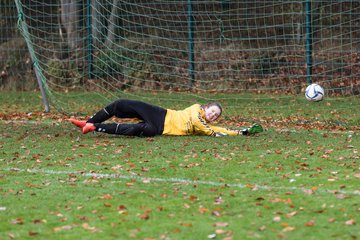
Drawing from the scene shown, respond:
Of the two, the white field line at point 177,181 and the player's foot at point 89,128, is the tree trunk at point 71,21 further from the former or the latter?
the white field line at point 177,181

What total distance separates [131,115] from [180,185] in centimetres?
359

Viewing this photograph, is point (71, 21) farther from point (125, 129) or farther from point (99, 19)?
point (125, 129)

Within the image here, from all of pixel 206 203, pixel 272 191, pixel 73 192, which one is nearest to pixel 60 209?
pixel 73 192

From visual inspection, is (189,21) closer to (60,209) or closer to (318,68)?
(318,68)

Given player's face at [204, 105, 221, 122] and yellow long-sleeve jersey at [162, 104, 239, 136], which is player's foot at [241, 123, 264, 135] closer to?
yellow long-sleeve jersey at [162, 104, 239, 136]

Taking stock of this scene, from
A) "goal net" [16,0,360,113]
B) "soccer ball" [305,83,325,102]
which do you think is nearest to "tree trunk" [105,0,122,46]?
"goal net" [16,0,360,113]

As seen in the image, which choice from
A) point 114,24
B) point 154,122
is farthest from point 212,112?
point 114,24

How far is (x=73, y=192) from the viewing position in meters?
7.68

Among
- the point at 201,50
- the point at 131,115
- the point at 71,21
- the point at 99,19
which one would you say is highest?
the point at 71,21

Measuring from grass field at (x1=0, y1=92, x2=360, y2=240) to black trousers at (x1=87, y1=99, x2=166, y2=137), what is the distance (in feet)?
0.52

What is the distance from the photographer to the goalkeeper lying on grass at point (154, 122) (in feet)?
37.0

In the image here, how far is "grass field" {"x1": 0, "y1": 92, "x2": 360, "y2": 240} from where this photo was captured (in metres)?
6.33

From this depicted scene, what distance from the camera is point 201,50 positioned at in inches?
784

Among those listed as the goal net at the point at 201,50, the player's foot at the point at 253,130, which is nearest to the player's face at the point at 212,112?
the player's foot at the point at 253,130
